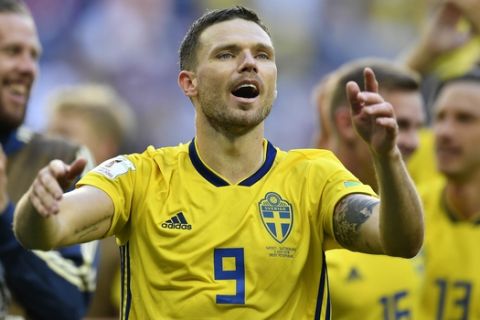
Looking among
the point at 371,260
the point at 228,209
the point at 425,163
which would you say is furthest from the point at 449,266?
the point at 228,209

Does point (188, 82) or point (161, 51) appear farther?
point (161, 51)

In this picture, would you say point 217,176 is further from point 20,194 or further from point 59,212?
point 20,194

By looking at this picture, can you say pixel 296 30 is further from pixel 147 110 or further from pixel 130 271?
pixel 130 271

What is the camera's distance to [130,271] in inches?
198

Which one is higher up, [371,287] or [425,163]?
[425,163]

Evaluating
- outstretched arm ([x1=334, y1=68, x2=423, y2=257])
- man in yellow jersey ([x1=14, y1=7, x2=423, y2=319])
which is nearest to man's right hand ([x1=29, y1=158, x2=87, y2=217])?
man in yellow jersey ([x1=14, y1=7, x2=423, y2=319])

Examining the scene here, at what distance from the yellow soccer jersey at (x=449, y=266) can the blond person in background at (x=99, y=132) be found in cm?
242

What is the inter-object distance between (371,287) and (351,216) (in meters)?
2.23

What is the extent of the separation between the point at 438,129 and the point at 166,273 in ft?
12.6

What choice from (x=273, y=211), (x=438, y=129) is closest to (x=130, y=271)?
(x=273, y=211)

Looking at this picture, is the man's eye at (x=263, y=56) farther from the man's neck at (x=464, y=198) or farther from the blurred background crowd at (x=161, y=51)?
the blurred background crowd at (x=161, y=51)

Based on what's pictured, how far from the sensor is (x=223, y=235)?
4.91 meters

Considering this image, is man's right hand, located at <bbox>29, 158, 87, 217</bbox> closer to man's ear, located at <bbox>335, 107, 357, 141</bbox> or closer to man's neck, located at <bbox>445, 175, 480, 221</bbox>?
man's ear, located at <bbox>335, 107, 357, 141</bbox>

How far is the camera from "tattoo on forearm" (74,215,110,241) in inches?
186
